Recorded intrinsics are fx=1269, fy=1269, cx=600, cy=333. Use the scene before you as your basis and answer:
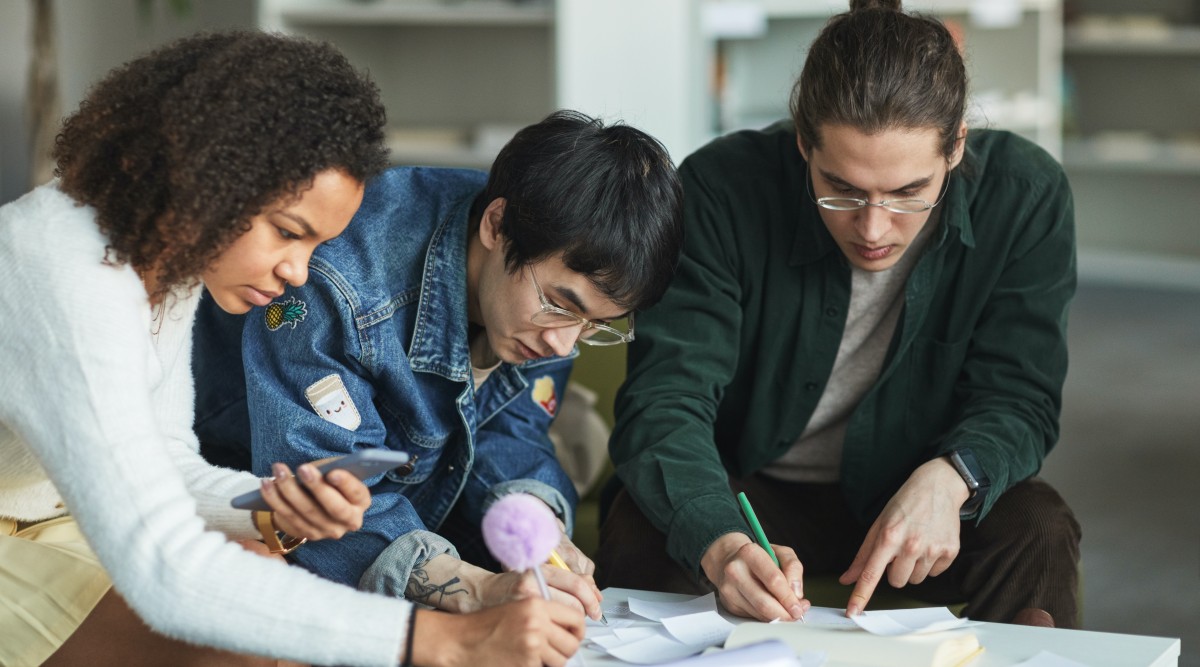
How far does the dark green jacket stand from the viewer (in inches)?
67.9

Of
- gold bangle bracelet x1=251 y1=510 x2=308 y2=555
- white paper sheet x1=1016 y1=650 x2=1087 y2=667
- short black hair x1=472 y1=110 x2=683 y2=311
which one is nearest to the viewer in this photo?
white paper sheet x1=1016 y1=650 x2=1087 y2=667

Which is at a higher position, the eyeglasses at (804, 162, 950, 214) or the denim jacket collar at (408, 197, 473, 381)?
the eyeglasses at (804, 162, 950, 214)

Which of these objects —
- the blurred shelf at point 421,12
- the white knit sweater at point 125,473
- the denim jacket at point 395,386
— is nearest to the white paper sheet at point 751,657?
the white knit sweater at point 125,473

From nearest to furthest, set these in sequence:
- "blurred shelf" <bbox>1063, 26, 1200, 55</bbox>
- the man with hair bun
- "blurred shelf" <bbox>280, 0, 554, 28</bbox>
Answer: the man with hair bun
"blurred shelf" <bbox>280, 0, 554, 28</bbox>
"blurred shelf" <bbox>1063, 26, 1200, 55</bbox>

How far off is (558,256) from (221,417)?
0.54 m

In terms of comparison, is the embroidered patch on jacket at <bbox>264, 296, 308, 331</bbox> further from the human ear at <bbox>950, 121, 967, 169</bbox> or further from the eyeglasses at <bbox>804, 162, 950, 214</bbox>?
the human ear at <bbox>950, 121, 967, 169</bbox>

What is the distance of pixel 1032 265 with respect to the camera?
5.78ft

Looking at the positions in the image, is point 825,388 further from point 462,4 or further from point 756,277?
point 462,4

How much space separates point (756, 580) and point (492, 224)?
20.7 inches

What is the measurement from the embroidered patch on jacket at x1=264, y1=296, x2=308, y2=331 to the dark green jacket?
0.46 meters

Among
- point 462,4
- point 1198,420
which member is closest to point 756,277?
point 1198,420

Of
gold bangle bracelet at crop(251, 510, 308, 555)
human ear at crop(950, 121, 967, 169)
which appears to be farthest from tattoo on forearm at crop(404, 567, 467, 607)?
human ear at crop(950, 121, 967, 169)

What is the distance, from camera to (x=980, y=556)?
5.44ft

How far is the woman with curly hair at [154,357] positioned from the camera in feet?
3.50
